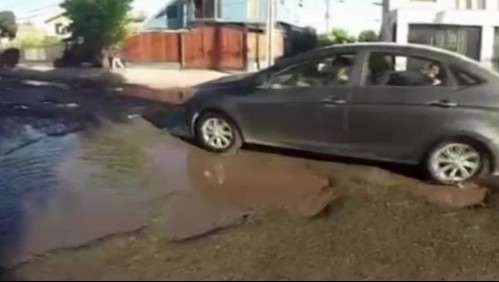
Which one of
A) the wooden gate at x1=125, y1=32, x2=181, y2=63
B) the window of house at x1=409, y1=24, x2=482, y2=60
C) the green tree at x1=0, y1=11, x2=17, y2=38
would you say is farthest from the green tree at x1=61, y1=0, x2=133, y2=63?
the window of house at x1=409, y1=24, x2=482, y2=60

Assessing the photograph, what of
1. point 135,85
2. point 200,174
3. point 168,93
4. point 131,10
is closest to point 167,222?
point 200,174

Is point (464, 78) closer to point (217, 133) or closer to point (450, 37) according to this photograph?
point (217, 133)

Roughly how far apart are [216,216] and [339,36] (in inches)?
273

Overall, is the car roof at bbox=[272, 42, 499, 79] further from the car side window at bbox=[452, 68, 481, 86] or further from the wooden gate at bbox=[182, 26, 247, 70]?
the wooden gate at bbox=[182, 26, 247, 70]

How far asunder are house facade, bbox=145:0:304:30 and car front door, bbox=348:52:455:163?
12505 millimetres

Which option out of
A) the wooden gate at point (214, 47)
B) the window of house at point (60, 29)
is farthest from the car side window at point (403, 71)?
the window of house at point (60, 29)

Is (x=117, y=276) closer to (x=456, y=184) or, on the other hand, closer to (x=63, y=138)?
(x=456, y=184)

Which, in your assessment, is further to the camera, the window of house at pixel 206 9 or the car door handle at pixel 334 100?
the window of house at pixel 206 9

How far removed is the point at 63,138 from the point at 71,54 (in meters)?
10.8

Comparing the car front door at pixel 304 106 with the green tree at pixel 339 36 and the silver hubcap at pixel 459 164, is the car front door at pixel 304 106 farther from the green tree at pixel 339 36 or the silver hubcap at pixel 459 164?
the green tree at pixel 339 36

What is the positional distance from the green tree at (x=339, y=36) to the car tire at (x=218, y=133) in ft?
11.1

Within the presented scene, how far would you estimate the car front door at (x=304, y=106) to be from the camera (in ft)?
21.7

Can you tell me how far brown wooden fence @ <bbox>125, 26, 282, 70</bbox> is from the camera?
61.2ft

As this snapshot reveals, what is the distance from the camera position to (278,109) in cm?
690
